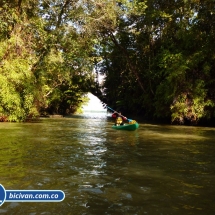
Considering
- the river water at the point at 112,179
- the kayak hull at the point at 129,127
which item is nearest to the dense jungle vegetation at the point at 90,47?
the kayak hull at the point at 129,127

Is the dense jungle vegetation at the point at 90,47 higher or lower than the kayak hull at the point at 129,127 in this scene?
higher

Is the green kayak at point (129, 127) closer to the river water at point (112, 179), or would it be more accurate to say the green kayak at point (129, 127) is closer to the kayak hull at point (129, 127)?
the kayak hull at point (129, 127)

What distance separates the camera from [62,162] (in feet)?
27.1

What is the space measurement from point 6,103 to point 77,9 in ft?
32.3

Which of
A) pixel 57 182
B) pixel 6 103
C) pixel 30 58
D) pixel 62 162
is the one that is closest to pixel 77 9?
pixel 30 58

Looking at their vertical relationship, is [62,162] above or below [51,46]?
below

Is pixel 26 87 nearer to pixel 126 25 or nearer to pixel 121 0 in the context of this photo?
pixel 121 0

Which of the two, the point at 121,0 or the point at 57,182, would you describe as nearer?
the point at 57,182

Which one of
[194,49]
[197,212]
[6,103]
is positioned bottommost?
[197,212]

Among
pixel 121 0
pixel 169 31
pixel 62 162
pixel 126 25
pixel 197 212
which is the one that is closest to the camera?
pixel 197 212

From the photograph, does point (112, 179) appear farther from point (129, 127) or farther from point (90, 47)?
point (90, 47)

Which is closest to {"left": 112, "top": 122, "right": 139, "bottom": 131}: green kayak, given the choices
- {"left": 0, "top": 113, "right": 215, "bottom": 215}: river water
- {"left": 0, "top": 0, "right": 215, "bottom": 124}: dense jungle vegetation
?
{"left": 0, "top": 113, "right": 215, "bottom": 215}: river water

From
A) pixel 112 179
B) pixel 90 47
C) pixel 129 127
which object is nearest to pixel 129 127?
pixel 129 127

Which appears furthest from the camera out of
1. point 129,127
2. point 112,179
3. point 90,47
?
point 90,47
